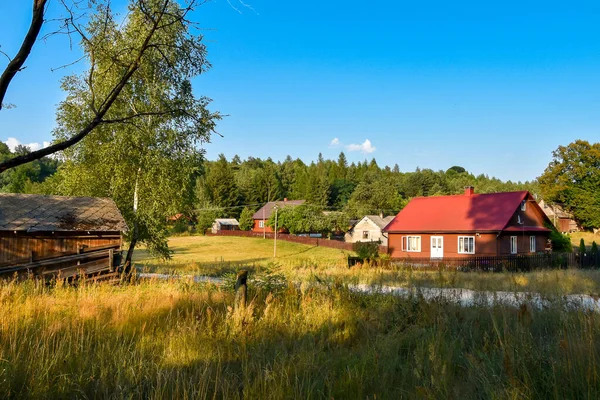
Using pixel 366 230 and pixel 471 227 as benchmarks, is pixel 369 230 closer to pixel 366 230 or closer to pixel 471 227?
pixel 366 230

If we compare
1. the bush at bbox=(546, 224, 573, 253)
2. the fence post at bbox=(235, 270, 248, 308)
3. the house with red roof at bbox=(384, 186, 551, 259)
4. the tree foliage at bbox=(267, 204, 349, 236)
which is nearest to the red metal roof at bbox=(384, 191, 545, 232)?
the house with red roof at bbox=(384, 186, 551, 259)

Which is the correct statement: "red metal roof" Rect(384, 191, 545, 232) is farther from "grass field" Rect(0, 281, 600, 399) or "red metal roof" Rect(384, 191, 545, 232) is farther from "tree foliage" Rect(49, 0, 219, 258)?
"grass field" Rect(0, 281, 600, 399)

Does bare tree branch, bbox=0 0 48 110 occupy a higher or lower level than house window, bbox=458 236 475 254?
higher

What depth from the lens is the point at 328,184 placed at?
103500mm

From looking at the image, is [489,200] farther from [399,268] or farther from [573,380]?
[573,380]

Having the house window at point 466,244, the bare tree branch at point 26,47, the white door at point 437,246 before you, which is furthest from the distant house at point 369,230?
the bare tree branch at point 26,47

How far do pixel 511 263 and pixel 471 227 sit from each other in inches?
301

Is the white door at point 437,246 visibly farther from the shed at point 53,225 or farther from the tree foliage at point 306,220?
the tree foliage at point 306,220

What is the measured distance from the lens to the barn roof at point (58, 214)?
59.1 ft

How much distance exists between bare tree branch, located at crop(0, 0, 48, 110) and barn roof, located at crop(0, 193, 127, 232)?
53.9 feet

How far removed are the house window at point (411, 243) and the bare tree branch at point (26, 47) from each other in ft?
122

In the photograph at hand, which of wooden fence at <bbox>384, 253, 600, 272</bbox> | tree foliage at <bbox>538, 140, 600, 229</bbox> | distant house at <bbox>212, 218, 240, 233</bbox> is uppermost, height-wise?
tree foliage at <bbox>538, 140, 600, 229</bbox>

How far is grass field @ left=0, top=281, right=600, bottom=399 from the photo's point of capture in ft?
11.8

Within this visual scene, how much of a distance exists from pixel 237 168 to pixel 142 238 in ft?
352
